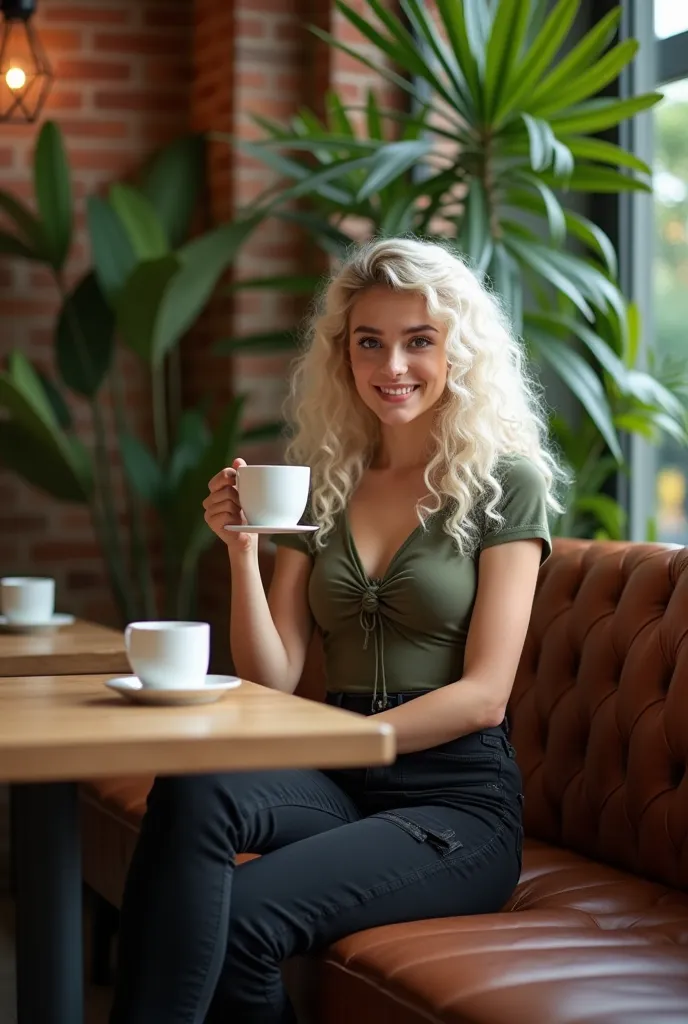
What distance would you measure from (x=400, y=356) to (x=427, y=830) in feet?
2.33

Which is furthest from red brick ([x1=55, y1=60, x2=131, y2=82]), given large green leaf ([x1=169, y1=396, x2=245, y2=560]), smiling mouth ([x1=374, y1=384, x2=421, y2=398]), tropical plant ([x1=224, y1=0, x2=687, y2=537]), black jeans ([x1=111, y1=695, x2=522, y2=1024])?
black jeans ([x1=111, y1=695, x2=522, y2=1024])

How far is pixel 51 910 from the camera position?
1.77 meters

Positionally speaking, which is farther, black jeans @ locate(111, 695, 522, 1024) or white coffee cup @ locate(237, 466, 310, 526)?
white coffee cup @ locate(237, 466, 310, 526)

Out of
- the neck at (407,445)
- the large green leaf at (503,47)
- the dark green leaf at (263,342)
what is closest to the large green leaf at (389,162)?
the large green leaf at (503,47)

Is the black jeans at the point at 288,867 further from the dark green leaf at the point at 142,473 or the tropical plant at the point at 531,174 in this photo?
the dark green leaf at the point at 142,473

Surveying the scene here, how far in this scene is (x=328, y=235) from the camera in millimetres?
3275

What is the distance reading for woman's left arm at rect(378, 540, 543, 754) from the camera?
1.98m

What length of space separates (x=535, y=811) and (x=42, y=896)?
1.01 m

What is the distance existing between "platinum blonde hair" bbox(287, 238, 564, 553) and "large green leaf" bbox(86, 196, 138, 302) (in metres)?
1.29

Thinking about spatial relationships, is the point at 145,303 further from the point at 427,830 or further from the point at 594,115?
the point at 427,830

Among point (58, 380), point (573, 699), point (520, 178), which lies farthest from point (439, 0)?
point (58, 380)

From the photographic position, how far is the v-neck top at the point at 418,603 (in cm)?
210

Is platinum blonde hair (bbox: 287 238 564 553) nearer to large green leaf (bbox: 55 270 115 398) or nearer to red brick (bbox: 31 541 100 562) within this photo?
large green leaf (bbox: 55 270 115 398)

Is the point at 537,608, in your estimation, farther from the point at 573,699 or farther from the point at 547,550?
the point at 547,550
